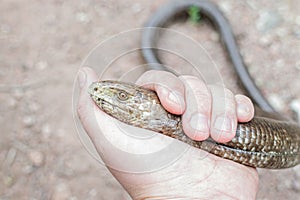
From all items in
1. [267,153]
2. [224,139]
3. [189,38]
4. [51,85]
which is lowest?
[51,85]

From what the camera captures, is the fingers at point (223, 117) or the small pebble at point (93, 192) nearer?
the fingers at point (223, 117)

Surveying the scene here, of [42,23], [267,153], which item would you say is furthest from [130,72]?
[267,153]

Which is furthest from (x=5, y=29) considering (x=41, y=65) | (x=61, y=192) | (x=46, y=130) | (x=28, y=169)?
(x=61, y=192)

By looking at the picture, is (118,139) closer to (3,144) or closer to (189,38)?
(3,144)

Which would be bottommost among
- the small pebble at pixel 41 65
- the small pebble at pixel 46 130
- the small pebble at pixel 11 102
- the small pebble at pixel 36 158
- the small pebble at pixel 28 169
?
the small pebble at pixel 28 169

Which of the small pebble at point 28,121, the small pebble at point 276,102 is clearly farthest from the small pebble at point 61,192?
the small pebble at point 276,102

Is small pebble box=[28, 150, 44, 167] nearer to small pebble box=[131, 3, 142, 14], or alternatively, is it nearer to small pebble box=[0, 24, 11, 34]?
small pebble box=[0, 24, 11, 34]

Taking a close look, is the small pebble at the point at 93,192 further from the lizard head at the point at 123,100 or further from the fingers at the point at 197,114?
the fingers at the point at 197,114
